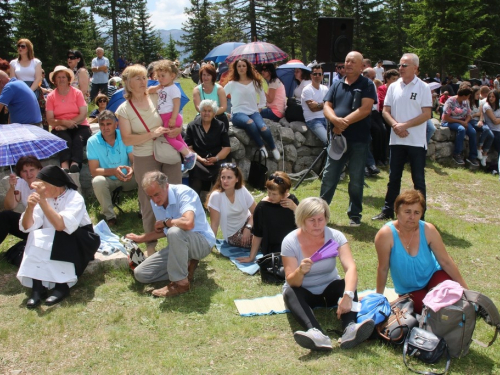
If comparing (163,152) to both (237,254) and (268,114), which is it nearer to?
(237,254)

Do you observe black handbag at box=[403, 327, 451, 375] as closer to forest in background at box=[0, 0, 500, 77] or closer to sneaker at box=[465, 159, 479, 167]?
sneaker at box=[465, 159, 479, 167]

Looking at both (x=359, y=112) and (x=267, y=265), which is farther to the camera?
(x=359, y=112)

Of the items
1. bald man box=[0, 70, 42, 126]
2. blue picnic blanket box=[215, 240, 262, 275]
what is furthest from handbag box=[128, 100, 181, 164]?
bald man box=[0, 70, 42, 126]

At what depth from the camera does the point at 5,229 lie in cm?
468

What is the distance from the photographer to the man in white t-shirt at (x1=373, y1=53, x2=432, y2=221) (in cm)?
561

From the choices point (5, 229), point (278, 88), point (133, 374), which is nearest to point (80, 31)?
point (278, 88)

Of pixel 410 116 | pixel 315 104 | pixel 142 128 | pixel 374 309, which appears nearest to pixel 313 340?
pixel 374 309

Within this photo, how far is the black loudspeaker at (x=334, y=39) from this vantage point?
7355 millimetres

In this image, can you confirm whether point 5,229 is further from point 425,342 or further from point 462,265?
point 462,265

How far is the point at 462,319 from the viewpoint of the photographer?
302cm

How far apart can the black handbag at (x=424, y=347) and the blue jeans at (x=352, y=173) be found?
286 cm

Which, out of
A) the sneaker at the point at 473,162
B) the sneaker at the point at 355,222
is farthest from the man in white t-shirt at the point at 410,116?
the sneaker at the point at 473,162

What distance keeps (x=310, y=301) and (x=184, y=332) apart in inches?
38.3

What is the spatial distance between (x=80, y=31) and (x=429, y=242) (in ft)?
93.4
